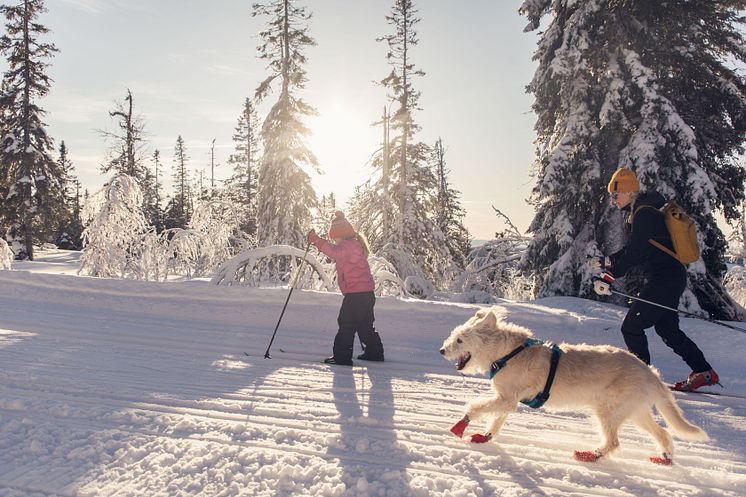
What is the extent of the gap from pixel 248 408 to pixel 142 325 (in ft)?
15.0

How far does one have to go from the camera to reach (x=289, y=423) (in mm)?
4020

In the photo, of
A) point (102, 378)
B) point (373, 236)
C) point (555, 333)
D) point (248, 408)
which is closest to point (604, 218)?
point (555, 333)

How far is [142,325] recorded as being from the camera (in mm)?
8023

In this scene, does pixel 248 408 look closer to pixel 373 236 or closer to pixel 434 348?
pixel 434 348

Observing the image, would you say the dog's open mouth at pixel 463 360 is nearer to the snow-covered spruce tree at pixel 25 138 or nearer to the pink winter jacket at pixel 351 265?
the pink winter jacket at pixel 351 265

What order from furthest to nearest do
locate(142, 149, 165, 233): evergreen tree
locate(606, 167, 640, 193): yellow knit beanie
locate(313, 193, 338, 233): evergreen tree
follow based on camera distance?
locate(142, 149, 165, 233): evergreen tree, locate(313, 193, 338, 233): evergreen tree, locate(606, 167, 640, 193): yellow knit beanie

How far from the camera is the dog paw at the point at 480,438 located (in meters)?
3.88

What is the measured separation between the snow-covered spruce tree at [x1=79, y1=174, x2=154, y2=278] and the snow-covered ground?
26.6ft

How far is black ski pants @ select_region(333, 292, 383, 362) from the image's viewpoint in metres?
6.42

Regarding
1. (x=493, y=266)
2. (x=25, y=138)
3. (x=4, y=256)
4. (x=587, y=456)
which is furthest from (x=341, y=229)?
(x=25, y=138)

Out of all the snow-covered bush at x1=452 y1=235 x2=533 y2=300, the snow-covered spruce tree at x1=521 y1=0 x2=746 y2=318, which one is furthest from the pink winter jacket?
the snow-covered bush at x1=452 y1=235 x2=533 y2=300

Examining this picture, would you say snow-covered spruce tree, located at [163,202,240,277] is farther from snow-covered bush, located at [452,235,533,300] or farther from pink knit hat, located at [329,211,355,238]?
pink knit hat, located at [329,211,355,238]

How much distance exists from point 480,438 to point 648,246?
2.91 meters

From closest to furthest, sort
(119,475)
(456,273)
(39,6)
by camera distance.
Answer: (119,475) → (456,273) → (39,6)
